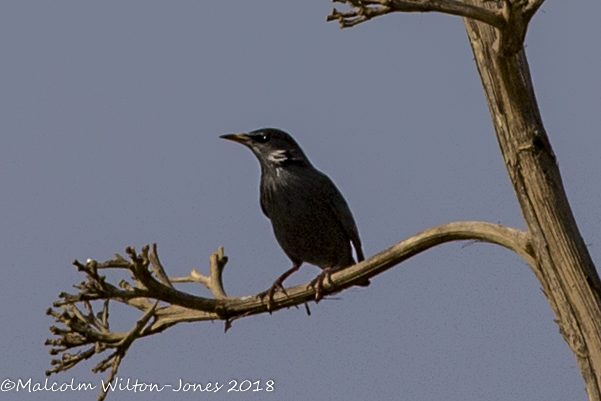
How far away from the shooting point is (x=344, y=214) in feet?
30.9

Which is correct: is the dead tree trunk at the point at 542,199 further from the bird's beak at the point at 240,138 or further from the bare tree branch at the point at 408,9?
the bird's beak at the point at 240,138

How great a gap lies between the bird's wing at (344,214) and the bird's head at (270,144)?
411 mm

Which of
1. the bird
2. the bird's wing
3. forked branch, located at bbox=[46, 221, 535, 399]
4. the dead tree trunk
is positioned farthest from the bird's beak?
the dead tree trunk

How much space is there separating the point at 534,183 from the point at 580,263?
517 mm

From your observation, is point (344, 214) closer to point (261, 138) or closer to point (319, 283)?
point (261, 138)

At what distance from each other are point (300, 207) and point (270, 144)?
0.80 m

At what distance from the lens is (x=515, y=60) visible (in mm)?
5629

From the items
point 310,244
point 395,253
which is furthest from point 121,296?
point 310,244

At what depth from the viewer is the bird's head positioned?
31.4 ft

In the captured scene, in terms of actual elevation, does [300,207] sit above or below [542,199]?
above

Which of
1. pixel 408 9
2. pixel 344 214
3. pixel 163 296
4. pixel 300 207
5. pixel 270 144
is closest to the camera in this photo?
pixel 408 9

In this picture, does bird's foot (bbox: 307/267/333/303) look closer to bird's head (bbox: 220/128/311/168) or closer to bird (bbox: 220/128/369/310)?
bird (bbox: 220/128/369/310)

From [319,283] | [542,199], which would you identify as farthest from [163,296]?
[542,199]

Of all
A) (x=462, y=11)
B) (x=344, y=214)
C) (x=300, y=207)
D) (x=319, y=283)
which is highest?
(x=462, y=11)
